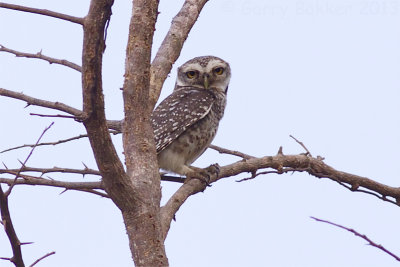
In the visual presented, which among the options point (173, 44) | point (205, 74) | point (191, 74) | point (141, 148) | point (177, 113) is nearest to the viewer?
point (141, 148)

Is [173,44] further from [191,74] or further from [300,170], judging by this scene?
[191,74]

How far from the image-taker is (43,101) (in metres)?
2.95

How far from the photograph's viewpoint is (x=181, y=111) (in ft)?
20.5

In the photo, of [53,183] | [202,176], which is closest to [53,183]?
[53,183]

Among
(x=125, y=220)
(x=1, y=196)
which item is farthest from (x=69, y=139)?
(x=1, y=196)

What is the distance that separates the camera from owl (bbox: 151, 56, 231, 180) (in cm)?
595

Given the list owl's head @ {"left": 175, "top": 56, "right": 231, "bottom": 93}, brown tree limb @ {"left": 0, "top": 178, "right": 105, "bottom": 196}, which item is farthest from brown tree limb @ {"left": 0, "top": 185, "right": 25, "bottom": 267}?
owl's head @ {"left": 175, "top": 56, "right": 231, "bottom": 93}

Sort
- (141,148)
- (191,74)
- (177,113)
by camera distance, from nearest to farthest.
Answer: (141,148)
(177,113)
(191,74)

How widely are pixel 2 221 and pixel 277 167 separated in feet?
8.66

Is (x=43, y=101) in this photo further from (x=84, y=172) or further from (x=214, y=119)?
(x=214, y=119)

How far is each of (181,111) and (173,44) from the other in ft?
3.60

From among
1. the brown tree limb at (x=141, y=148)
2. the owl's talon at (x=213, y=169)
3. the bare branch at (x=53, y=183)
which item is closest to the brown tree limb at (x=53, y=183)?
the bare branch at (x=53, y=183)

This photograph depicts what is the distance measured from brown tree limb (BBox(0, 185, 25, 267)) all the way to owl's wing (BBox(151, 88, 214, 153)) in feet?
10.9

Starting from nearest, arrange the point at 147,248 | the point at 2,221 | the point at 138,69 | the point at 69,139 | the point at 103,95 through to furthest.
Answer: the point at 2,221
the point at 103,95
the point at 147,248
the point at 138,69
the point at 69,139
